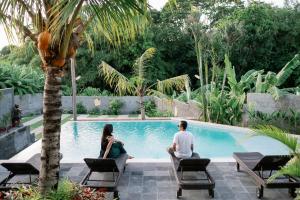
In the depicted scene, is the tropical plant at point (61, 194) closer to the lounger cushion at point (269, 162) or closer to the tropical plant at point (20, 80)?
the lounger cushion at point (269, 162)

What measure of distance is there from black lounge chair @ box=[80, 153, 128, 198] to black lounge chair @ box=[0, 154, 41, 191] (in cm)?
101

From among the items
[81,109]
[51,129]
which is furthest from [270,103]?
[81,109]

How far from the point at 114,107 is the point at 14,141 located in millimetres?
10747

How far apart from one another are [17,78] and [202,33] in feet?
38.9

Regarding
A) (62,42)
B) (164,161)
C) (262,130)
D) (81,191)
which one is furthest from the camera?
(164,161)

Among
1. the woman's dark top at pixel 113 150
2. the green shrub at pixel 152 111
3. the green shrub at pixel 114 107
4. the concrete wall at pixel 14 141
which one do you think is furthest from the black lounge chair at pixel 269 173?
the green shrub at pixel 114 107

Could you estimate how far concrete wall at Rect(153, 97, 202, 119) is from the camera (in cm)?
1853

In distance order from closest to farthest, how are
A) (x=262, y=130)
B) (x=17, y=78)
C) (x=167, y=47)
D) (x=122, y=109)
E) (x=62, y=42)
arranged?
(x=62, y=42) → (x=262, y=130) → (x=17, y=78) → (x=122, y=109) → (x=167, y=47)

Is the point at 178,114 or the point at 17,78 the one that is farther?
the point at 17,78

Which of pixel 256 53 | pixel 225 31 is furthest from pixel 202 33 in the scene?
pixel 256 53

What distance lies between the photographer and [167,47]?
28312mm

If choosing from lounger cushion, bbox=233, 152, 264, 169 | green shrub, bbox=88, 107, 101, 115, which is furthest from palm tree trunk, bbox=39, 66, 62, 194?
green shrub, bbox=88, 107, 101, 115

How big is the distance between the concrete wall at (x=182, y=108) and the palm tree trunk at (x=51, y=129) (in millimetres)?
13256

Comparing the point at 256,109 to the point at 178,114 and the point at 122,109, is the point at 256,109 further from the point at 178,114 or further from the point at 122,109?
the point at 122,109
